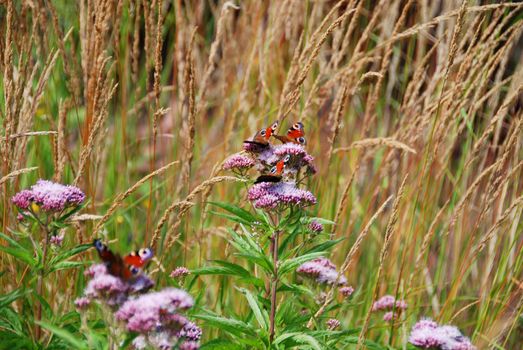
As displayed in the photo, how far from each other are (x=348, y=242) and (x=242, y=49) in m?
1.42

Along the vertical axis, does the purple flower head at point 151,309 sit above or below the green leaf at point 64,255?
above

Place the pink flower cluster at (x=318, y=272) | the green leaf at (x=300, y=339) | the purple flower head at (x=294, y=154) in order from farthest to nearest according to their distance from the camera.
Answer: the pink flower cluster at (x=318, y=272) < the purple flower head at (x=294, y=154) < the green leaf at (x=300, y=339)

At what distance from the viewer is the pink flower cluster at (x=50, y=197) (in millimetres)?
1775

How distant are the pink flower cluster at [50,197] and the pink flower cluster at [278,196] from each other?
1.35 ft

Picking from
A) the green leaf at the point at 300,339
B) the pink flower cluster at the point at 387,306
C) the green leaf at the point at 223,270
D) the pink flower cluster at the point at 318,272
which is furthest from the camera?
the pink flower cluster at the point at 387,306

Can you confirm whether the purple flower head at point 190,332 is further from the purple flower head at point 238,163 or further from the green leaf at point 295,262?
the purple flower head at point 238,163

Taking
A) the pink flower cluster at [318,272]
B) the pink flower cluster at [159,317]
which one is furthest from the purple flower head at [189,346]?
the pink flower cluster at [318,272]

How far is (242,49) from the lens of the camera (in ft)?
13.8

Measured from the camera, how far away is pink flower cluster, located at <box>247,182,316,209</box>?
191 centimetres

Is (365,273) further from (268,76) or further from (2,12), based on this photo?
(2,12)

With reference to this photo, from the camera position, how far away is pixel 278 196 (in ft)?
6.27

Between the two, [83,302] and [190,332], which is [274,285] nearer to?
[190,332]

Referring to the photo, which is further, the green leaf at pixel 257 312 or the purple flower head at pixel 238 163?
the purple flower head at pixel 238 163

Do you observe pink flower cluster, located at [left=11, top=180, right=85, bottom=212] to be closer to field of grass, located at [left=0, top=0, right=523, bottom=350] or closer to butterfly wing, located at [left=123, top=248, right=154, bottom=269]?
field of grass, located at [left=0, top=0, right=523, bottom=350]
